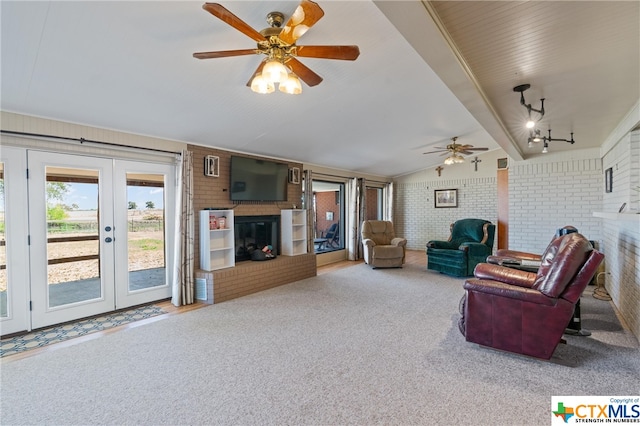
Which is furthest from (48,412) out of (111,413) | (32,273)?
(32,273)

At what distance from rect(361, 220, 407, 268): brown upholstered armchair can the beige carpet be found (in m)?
2.68

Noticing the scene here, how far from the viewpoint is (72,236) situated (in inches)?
140

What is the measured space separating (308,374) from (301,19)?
2405 millimetres

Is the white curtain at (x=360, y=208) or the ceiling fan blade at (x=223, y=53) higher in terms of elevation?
the ceiling fan blade at (x=223, y=53)

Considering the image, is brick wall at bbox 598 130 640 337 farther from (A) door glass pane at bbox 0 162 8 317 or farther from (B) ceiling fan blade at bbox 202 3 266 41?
(A) door glass pane at bbox 0 162 8 317

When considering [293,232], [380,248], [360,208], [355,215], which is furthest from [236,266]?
[360,208]

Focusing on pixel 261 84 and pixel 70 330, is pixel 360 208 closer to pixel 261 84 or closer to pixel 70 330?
pixel 261 84

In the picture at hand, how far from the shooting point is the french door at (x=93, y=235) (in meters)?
3.28

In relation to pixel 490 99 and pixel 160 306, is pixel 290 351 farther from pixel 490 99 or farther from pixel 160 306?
pixel 490 99

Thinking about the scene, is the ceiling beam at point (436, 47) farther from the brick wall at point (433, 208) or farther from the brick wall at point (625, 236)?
the brick wall at point (433, 208)

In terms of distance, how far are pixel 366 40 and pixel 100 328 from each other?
153 inches

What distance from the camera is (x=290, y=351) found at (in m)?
2.75

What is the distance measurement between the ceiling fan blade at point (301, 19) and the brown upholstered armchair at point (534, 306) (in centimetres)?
243

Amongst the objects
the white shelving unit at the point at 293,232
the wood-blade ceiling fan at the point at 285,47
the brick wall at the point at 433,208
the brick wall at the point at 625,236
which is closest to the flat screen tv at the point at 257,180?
the white shelving unit at the point at 293,232
